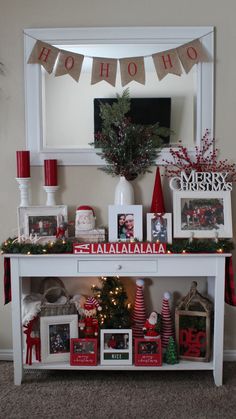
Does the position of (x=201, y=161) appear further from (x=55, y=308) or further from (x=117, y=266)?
(x=55, y=308)

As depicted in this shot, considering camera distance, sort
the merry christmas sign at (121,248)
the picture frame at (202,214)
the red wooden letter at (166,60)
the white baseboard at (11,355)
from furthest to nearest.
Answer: the white baseboard at (11,355), the red wooden letter at (166,60), the picture frame at (202,214), the merry christmas sign at (121,248)

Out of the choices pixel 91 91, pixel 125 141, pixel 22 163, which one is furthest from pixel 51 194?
pixel 91 91

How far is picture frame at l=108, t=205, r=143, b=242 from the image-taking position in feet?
8.61

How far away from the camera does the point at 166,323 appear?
2.75 m

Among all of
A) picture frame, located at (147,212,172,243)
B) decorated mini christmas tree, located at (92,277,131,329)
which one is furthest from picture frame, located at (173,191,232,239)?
decorated mini christmas tree, located at (92,277,131,329)

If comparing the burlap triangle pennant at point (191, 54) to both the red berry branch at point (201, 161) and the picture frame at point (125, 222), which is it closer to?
the red berry branch at point (201, 161)

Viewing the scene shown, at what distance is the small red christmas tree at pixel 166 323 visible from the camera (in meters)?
2.75

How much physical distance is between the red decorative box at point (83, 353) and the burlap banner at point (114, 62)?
59.3 inches

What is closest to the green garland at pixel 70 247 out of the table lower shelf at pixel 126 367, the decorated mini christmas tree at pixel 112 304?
the decorated mini christmas tree at pixel 112 304

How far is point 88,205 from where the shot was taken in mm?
2855

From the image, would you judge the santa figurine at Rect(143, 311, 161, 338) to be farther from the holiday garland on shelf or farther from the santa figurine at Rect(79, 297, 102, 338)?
the holiday garland on shelf

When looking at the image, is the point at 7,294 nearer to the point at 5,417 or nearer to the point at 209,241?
the point at 5,417

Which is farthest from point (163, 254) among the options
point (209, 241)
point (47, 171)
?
A: point (47, 171)

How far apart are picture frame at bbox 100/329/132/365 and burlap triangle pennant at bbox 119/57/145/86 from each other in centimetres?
146
